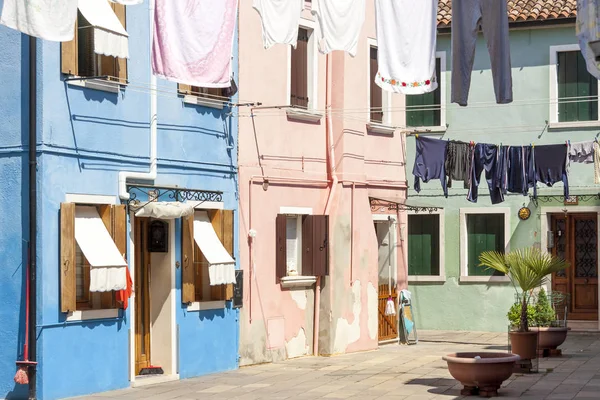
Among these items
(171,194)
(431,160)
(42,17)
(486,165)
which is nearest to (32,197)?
(171,194)

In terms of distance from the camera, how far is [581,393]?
54.7 feet

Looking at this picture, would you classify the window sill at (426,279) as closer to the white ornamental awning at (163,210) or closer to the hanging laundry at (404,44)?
the white ornamental awning at (163,210)

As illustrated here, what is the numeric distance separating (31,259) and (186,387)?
3081 millimetres

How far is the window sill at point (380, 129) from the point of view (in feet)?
77.5

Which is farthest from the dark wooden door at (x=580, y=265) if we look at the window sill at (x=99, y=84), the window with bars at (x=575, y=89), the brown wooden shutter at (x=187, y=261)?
the window sill at (x=99, y=84)

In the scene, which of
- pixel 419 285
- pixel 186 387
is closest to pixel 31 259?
pixel 186 387

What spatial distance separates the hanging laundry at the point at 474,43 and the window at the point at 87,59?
4.66 m

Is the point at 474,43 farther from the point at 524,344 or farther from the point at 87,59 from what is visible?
the point at 524,344

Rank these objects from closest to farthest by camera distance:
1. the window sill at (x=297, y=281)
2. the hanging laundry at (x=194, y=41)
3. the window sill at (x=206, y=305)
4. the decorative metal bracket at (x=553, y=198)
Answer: the hanging laundry at (x=194, y=41), the window sill at (x=206, y=305), the window sill at (x=297, y=281), the decorative metal bracket at (x=553, y=198)

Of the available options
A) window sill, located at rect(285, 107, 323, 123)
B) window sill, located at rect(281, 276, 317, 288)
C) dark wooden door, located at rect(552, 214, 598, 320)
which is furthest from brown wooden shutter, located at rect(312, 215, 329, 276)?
dark wooden door, located at rect(552, 214, 598, 320)

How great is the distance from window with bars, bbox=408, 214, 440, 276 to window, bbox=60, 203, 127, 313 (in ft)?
41.0

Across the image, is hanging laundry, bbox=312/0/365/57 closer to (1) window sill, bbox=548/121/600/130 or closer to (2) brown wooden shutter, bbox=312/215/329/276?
(2) brown wooden shutter, bbox=312/215/329/276

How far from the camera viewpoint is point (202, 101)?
1930 cm

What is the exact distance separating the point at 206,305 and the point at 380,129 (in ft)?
20.6
